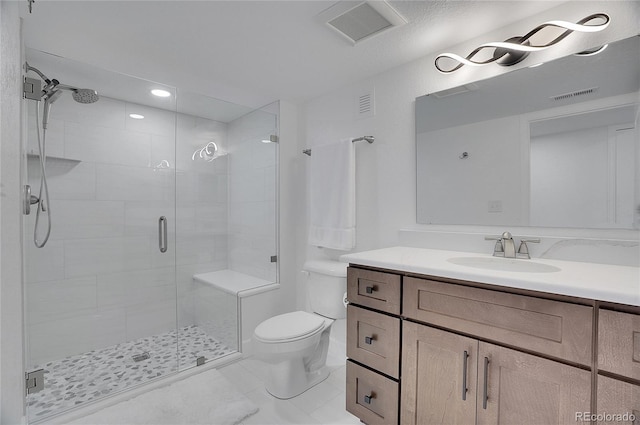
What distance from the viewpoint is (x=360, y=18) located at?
1.56 metres

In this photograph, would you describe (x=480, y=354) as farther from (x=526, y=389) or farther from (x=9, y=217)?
(x=9, y=217)

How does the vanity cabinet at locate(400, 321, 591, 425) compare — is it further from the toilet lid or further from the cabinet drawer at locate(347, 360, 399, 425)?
the toilet lid

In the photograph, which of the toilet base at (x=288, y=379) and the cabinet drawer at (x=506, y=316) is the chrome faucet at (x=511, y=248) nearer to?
the cabinet drawer at (x=506, y=316)

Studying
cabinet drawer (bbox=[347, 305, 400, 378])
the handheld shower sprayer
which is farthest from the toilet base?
the handheld shower sprayer

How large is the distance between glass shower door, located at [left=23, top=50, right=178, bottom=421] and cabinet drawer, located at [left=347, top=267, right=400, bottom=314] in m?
1.55

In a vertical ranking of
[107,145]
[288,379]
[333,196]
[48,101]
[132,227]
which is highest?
[48,101]

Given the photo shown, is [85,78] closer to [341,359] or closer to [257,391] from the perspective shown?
[257,391]

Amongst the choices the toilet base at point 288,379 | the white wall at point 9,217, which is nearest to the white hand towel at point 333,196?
the toilet base at point 288,379

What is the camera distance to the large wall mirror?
133 centimetres

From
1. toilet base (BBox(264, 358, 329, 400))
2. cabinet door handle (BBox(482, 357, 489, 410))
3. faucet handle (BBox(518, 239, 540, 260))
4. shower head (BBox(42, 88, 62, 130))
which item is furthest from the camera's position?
toilet base (BBox(264, 358, 329, 400))

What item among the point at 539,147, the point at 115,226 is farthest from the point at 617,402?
the point at 115,226

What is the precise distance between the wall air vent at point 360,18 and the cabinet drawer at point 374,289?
4.18 ft

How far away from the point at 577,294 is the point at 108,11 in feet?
7.54

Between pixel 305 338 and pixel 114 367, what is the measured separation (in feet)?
4.70
